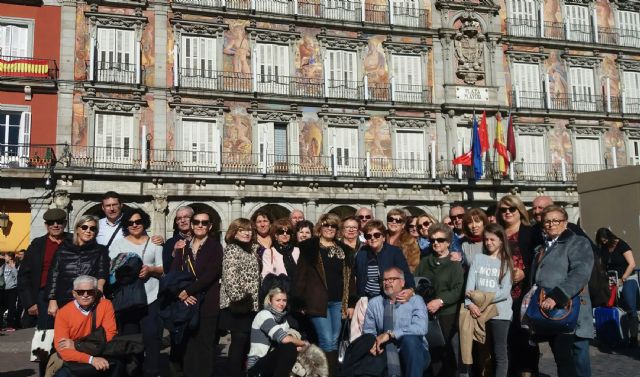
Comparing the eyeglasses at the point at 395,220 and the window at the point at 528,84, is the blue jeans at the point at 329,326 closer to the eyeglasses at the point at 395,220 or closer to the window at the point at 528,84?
the eyeglasses at the point at 395,220

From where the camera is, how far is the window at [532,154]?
27641 millimetres

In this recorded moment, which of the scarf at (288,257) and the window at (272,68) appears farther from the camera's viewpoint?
the window at (272,68)

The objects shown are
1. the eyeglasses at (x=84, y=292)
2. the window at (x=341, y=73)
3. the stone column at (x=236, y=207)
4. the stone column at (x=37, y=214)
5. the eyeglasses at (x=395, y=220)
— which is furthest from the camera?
the window at (x=341, y=73)

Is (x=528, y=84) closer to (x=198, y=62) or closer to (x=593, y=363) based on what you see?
(x=198, y=62)

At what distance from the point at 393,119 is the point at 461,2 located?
21.1 feet

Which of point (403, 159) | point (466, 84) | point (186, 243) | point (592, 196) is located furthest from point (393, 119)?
point (186, 243)

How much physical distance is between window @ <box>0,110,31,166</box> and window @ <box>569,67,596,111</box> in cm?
2298

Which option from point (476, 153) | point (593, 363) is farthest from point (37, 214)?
point (593, 363)

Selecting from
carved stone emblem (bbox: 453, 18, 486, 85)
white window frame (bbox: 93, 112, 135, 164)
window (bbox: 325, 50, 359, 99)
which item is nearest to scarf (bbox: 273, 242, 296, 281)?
white window frame (bbox: 93, 112, 135, 164)

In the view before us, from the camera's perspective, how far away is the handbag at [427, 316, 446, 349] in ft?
22.4

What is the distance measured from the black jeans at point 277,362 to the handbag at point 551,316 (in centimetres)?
244

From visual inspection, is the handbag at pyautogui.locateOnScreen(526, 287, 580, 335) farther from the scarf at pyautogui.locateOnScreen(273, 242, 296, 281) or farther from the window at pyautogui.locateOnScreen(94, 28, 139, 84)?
the window at pyautogui.locateOnScreen(94, 28, 139, 84)

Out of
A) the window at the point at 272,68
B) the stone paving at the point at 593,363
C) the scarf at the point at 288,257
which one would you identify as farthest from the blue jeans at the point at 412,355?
the window at the point at 272,68

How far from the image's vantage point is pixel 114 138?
906 inches
